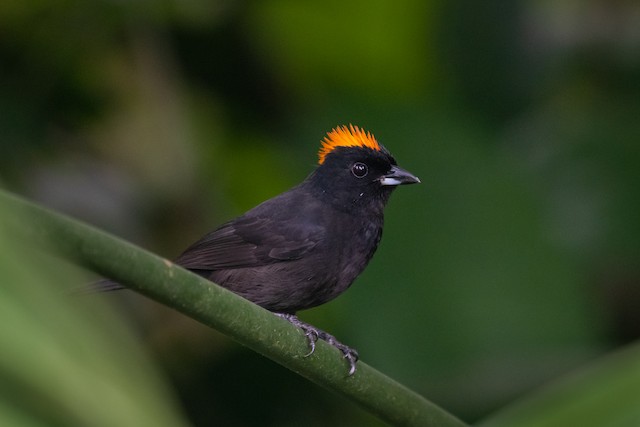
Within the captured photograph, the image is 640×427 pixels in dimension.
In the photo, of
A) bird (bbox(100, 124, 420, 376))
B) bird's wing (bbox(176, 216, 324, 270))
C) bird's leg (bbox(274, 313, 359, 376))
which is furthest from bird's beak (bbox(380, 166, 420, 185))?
bird's leg (bbox(274, 313, 359, 376))

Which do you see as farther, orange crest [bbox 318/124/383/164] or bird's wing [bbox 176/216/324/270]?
orange crest [bbox 318/124/383/164]

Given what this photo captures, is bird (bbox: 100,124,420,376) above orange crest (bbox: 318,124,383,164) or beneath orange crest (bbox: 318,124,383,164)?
beneath

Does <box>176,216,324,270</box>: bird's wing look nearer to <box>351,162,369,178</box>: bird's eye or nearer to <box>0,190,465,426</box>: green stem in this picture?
<box>351,162,369,178</box>: bird's eye

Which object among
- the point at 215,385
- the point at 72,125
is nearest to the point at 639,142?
the point at 215,385

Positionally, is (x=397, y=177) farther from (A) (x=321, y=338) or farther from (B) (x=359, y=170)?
(A) (x=321, y=338)

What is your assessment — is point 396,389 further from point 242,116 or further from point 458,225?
point 242,116

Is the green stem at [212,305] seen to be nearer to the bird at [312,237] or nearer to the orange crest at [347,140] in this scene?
the bird at [312,237]

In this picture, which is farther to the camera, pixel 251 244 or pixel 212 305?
pixel 251 244

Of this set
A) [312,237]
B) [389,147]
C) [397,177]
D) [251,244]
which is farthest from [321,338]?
[389,147]
